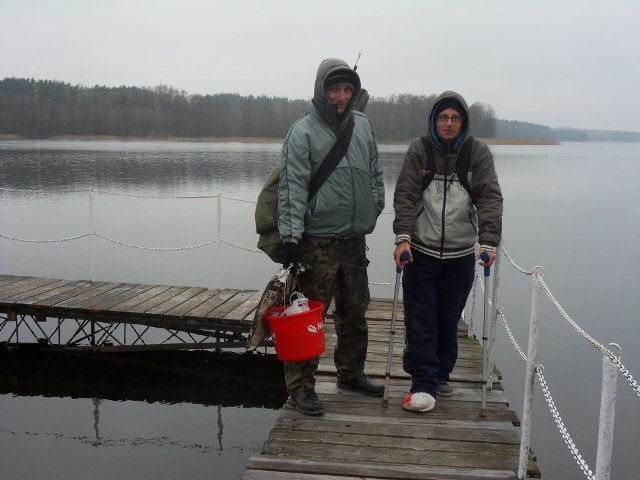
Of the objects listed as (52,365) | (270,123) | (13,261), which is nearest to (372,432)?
(52,365)

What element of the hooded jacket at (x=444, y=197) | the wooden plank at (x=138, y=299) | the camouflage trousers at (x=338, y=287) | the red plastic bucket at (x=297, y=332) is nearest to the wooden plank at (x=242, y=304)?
the wooden plank at (x=138, y=299)

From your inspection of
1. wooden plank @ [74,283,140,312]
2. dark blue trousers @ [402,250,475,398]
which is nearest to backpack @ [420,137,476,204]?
dark blue trousers @ [402,250,475,398]

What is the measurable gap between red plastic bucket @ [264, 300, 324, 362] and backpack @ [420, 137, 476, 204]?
41.2 inches

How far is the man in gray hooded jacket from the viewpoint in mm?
3572

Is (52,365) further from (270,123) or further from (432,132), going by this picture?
(270,123)

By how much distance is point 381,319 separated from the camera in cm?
663

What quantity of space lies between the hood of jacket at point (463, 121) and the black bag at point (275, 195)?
498 millimetres

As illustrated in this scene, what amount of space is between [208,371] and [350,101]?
580 centimetres

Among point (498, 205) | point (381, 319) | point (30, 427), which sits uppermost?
point (498, 205)

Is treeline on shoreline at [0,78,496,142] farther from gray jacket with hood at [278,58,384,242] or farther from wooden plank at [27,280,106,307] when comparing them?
gray jacket with hood at [278,58,384,242]

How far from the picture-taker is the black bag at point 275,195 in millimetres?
3650

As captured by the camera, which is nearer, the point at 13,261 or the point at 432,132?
the point at 432,132

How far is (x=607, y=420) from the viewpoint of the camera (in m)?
2.04

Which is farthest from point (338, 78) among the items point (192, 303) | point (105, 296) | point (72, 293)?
point (72, 293)
